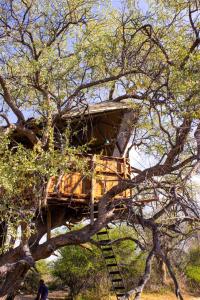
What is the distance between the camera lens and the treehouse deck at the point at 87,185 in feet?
40.4

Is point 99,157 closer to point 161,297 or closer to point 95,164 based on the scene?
point 95,164

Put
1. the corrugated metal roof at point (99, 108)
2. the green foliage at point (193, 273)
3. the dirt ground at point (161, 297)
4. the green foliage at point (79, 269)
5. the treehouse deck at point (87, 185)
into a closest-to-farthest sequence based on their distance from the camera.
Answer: the treehouse deck at point (87, 185), the corrugated metal roof at point (99, 108), the green foliage at point (79, 269), the dirt ground at point (161, 297), the green foliage at point (193, 273)

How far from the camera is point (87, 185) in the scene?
13.2 meters

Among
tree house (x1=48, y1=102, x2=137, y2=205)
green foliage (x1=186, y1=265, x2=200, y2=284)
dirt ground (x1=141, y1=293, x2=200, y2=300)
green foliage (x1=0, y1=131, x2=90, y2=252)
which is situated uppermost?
tree house (x1=48, y1=102, x2=137, y2=205)

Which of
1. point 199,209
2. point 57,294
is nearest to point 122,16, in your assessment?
point 199,209

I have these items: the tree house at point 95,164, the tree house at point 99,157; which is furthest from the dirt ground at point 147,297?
the tree house at point 99,157

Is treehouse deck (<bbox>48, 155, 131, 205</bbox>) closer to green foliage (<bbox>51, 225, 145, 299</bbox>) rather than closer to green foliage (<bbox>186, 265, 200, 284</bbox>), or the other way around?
green foliage (<bbox>51, 225, 145, 299</bbox>)

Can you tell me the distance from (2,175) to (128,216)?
11.6ft

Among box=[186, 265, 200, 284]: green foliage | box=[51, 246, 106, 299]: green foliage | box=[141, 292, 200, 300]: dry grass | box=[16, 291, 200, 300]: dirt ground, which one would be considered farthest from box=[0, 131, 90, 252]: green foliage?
box=[186, 265, 200, 284]: green foliage

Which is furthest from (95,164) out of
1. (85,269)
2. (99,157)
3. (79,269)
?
(79,269)

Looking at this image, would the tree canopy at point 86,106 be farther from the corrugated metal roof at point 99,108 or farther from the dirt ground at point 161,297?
the dirt ground at point 161,297

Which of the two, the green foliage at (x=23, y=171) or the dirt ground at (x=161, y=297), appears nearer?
the green foliage at (x=23, y=171)

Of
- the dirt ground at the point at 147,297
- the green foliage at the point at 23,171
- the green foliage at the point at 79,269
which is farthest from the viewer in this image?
the dirt ground at the point at 147,297

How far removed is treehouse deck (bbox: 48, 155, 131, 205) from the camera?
12312mm
